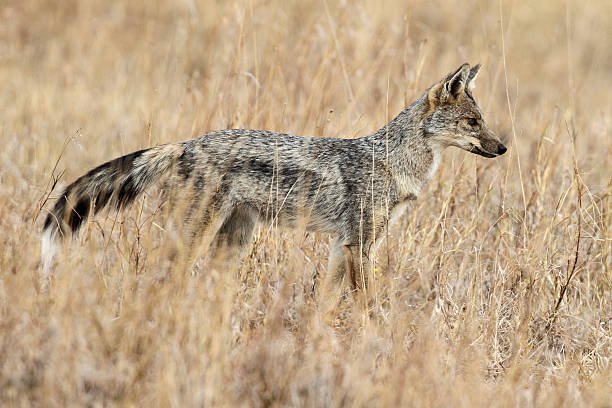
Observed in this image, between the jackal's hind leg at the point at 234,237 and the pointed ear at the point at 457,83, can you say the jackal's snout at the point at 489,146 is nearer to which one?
the pointed ear at the point at 457,83

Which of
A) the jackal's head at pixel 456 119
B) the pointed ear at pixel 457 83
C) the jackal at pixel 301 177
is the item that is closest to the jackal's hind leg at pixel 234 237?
the jackal at pixel 301 177

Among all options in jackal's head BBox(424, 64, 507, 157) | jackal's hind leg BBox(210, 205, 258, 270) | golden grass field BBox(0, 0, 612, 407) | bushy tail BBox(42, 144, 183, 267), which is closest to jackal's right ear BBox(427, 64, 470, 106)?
jackal's head BBox(424, 64, 507, 157)

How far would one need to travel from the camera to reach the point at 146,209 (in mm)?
6285

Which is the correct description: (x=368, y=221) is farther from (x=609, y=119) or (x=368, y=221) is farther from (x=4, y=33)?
(x=4, y=33)

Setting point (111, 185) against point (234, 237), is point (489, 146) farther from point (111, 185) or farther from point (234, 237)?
point (111, 185)

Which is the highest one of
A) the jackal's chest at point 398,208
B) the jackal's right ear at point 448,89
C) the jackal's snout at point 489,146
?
the jackal's right ear at point 448,89

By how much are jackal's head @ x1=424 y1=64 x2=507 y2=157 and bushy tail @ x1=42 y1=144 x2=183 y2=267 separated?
188 cm

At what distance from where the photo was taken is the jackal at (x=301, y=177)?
17.0 feet

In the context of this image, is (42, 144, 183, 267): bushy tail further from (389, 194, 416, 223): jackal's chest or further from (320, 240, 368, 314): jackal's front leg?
(389, 194, 416, 223): jackal's chest

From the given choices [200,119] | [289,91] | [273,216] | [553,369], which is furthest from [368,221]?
[289,91]

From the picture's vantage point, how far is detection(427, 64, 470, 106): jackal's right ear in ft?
18.6

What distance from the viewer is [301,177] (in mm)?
5535

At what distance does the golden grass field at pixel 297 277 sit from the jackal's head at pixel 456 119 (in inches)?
15.2

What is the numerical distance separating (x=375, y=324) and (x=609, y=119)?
256 inches
